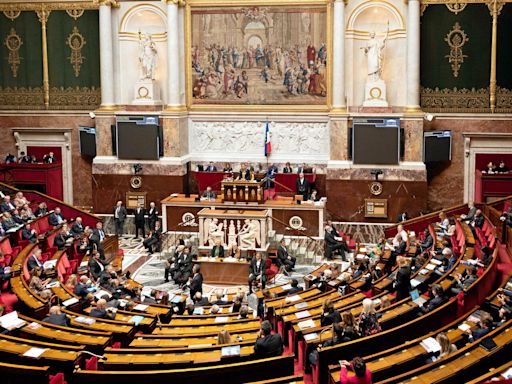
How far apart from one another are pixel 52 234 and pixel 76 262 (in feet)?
4.91

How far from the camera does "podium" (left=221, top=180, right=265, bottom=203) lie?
24203 mm

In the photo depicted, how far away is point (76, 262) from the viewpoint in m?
20.0

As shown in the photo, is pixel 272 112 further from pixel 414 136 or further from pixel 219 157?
pixel 414 136

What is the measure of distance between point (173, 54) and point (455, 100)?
11.6 metres

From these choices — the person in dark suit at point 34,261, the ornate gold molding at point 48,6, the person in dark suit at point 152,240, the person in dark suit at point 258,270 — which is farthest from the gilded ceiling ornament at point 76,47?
the person in dark suit at point 258,270

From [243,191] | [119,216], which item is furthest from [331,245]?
[119,216]

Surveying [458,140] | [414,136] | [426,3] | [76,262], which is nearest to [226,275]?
[76,262]

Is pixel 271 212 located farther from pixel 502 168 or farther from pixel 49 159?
pixel 49 159

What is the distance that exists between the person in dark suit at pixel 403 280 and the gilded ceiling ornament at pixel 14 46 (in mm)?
21762

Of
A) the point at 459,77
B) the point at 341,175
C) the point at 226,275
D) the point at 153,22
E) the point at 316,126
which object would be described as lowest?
the point at 226,275

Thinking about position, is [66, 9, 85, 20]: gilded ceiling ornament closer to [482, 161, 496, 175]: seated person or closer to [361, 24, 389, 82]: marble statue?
[361, 24, 389, 82]: marble statue

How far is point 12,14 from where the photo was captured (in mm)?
29484

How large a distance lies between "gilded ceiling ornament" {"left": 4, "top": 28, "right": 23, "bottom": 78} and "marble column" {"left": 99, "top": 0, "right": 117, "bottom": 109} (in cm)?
414

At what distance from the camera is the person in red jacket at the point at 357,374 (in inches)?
352
